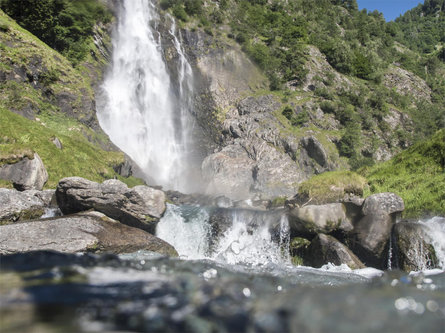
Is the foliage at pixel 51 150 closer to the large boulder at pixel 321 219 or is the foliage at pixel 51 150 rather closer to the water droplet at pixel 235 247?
the water droplet at pixel 235 247

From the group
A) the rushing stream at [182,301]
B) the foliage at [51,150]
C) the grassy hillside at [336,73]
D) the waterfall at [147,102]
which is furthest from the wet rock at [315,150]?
the rushing stream at [182,301]

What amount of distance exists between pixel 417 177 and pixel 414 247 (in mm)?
4958

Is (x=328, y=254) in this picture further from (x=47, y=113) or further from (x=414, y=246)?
(x=47, y=113)

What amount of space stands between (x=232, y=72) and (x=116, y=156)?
2523cm

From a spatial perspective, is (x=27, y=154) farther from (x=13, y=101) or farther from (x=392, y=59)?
(x=392, y=59)

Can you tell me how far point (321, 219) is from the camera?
998 centimetres

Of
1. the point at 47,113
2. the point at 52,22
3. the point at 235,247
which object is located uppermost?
the point at 52,22

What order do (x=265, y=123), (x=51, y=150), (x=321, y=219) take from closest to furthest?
(x=321, y=219), (x=51, y=150), (x=265, y=123)

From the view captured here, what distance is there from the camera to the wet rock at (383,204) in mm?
9367

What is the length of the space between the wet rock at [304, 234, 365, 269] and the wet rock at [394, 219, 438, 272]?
1.13m

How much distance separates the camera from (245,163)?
1305 inches

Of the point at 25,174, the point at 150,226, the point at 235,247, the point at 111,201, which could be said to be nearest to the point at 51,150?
the point at 25,174

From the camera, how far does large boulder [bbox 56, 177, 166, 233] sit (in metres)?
10.7

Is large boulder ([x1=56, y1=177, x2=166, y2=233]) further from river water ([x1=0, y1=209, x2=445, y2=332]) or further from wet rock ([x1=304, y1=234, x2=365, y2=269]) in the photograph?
river water ([x1=0, y1=209, x2=445, y2=332])
